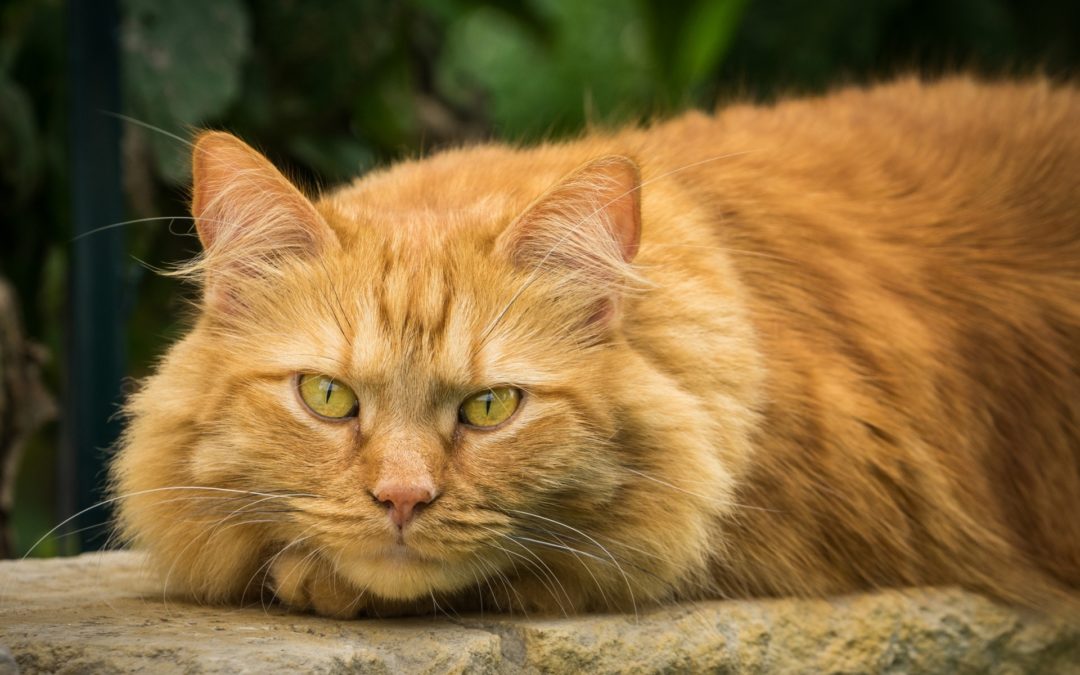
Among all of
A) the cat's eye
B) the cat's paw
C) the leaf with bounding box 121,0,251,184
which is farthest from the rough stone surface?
the leaf with bounding box 121,0,251,184

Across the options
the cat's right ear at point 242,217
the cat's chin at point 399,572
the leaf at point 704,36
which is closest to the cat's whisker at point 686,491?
the cat's chin at point 399,572

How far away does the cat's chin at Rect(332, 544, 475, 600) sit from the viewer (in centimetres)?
200

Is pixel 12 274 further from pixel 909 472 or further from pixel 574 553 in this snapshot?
pixel 909 472

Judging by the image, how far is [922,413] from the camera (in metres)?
2.60

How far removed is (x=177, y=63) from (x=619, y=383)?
1998 millimetres

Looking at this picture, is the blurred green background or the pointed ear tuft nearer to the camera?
the pointed ear tuft

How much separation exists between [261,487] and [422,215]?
56 centimetres

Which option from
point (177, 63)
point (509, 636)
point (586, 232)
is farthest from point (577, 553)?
point (177, 63)

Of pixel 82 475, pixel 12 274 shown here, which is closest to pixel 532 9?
pixel 12 274

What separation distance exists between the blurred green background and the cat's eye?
80 centimetres

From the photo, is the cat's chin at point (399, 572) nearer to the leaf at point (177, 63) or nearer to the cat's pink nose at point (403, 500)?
the cat's pink nose at point (403, 500)

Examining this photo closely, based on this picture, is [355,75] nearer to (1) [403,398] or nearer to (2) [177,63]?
(2) [177,63]

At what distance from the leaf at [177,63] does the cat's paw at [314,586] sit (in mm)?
1669

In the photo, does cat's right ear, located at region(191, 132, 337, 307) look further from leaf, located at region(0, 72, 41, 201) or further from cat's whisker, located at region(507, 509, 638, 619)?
leaf, located at region(0, 72, 41, 201)
